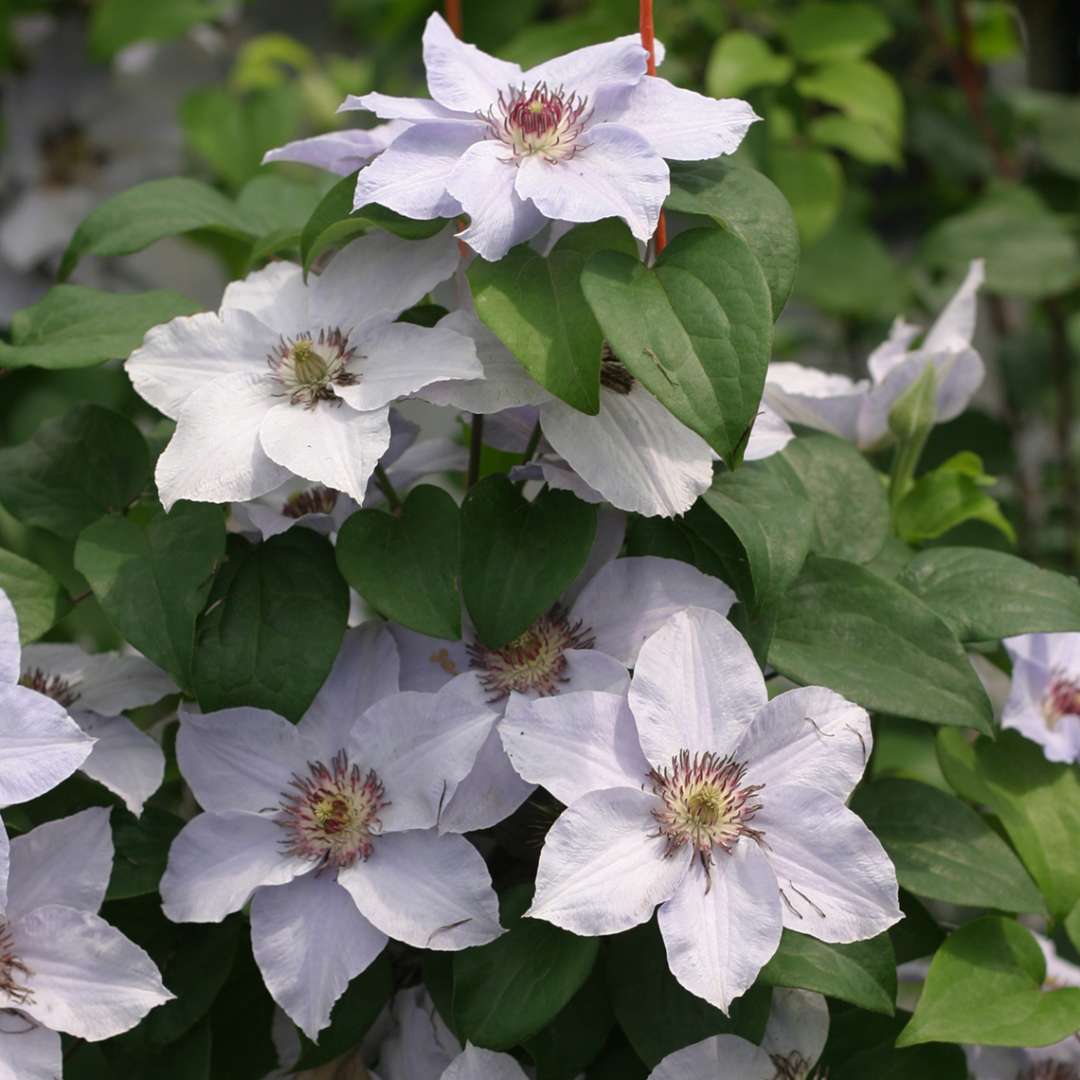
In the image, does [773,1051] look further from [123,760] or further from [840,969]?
[123,760]

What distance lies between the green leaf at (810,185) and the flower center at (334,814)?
2.91ft

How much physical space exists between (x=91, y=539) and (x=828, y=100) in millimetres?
936

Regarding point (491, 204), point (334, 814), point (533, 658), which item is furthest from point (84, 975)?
point (491, 204)

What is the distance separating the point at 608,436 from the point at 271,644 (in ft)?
0.53

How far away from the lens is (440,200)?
22.0 inches

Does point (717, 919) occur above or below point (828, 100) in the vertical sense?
above

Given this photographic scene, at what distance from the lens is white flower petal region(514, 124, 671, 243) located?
55 centimetres

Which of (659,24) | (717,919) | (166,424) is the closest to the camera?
(717,919)

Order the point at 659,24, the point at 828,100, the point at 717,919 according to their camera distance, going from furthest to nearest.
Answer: the point at 659,24
the point at 828,100
the point at 717,919

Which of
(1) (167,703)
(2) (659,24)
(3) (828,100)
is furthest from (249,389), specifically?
(2) (659,24)

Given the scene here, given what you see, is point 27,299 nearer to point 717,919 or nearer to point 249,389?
point 249,389

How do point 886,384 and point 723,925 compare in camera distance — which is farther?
point 886,384

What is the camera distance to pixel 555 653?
0.62m

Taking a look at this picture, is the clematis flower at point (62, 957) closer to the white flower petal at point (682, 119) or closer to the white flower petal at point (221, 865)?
the white flower petal at point (221, 865)
